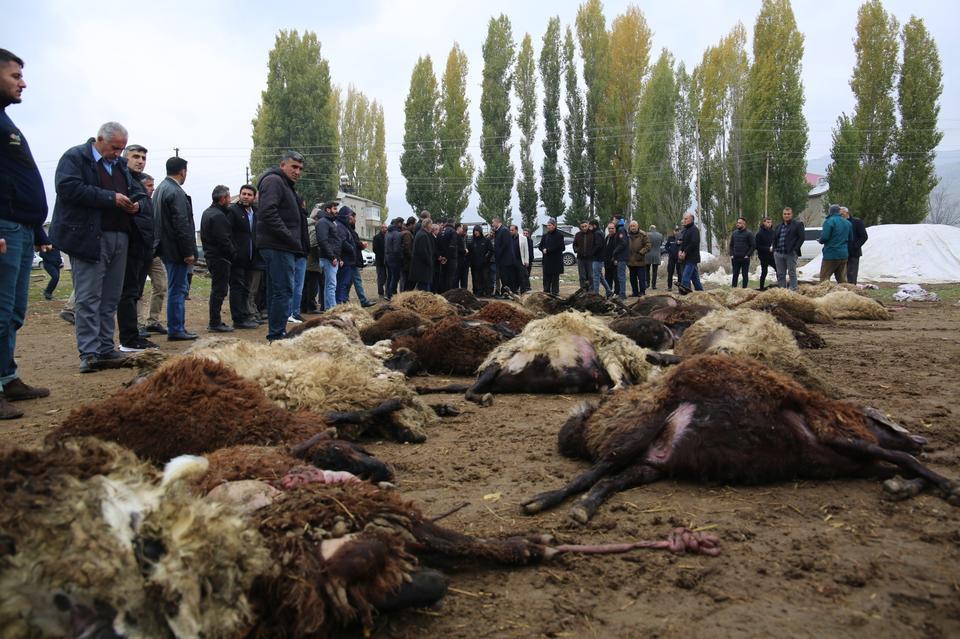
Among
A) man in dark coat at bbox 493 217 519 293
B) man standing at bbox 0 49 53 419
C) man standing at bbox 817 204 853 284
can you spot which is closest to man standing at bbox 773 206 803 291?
man standing at bbox 817 204 853 284

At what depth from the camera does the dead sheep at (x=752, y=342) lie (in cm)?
507

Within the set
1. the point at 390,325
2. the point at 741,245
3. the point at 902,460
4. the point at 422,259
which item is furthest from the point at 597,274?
the point at 902,460

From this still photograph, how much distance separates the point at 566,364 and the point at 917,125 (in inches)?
1401

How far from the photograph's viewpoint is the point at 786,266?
1528 centimetres

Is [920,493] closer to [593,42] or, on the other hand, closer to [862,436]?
[862,436]

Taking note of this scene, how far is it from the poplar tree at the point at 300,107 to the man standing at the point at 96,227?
3802 cm

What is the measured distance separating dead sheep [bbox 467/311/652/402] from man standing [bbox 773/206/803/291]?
10.8 m

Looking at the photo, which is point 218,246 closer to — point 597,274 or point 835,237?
point 597,274

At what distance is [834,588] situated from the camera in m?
2.21

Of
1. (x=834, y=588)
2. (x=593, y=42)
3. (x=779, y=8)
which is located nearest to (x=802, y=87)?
(x=779, y=8)

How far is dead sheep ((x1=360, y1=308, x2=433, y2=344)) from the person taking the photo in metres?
7.90

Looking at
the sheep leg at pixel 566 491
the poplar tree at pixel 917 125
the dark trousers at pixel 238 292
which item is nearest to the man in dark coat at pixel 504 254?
the dark trousers at pixel 238 292

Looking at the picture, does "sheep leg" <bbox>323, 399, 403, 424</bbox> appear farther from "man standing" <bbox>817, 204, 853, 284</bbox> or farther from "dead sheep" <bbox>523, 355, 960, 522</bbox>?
"man standing" <bbox>817, 204, 853, 284</bbox>

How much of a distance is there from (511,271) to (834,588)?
14871 mm
